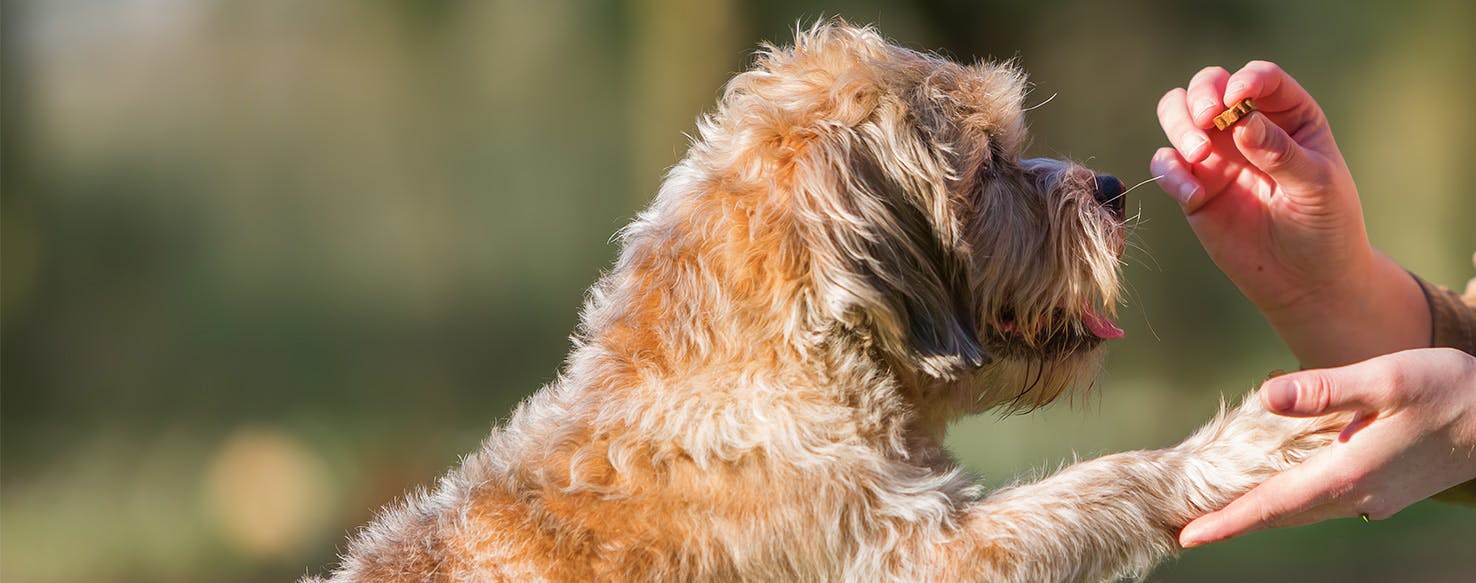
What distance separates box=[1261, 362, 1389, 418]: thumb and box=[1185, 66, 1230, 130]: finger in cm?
95

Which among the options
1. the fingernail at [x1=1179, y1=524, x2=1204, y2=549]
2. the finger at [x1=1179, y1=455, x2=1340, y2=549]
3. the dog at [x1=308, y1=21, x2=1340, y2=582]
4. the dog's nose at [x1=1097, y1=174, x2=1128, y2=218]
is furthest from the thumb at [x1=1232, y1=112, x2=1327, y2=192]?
the fingernail at [x1=1179, y1=524, x2=1204, y2=549]

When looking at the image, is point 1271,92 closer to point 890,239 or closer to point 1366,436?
point 1366,436

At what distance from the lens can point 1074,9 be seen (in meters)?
7.21

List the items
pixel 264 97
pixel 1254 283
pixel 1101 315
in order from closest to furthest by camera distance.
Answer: pixel 1101 315, pixel 1254 283, pixel 264 97

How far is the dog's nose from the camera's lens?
3.02 m

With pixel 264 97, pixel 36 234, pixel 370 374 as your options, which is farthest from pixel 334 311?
pixel 36 234

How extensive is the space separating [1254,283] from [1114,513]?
53.0 inches

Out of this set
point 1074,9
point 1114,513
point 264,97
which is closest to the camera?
point 1114,513

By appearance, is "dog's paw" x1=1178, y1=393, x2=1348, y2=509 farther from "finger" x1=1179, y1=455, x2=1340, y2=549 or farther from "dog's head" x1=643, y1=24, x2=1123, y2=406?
"dog's head" x1=643, y1=24, x2=1123, y2=406

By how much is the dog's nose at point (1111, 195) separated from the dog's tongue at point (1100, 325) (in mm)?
281

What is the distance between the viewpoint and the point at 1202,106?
310cm

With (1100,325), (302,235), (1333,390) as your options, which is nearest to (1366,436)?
(1333,390)

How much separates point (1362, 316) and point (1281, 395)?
1382mm

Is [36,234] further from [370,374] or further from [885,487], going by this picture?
[885,487]
